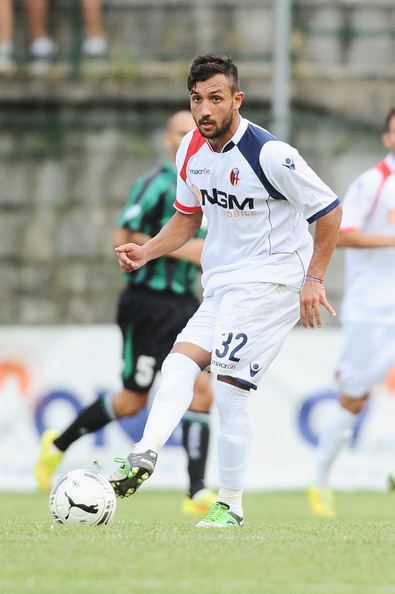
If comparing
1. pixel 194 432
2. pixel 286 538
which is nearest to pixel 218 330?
pixel 286 538

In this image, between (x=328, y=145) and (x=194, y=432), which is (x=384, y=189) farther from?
(x=328, y=145)

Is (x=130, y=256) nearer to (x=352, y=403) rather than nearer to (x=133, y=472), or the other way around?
(x=133, y=472)

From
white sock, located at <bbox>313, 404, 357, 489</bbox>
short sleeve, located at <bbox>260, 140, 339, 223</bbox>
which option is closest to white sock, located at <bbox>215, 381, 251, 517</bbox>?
short sleeve, located at <bbox>260, 140, 339, 223</bbox>

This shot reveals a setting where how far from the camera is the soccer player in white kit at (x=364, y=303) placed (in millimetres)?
10469

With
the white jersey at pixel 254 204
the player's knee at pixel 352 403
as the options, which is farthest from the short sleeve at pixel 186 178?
the player's knee at pixel 352 403

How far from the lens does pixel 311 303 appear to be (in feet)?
22.1

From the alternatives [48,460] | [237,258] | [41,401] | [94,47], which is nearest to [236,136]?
[237,258]

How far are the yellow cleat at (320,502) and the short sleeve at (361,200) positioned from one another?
71.5 inches

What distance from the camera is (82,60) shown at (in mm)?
15750

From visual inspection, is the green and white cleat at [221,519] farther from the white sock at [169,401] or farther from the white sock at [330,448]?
the white sock at [330,448]

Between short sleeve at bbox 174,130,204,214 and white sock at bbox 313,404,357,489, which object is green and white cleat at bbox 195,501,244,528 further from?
white sock at bbox 313,404,357,489

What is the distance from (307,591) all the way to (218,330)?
7.27 ft

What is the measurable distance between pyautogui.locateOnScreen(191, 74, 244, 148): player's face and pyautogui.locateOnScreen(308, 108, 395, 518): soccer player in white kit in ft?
12.1

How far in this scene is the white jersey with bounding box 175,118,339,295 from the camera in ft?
22.3
